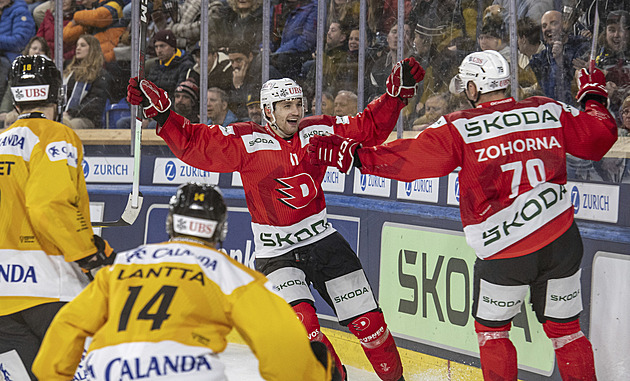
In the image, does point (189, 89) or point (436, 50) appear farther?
point (189, 89)

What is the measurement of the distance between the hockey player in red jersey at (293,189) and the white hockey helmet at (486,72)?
1.37ft

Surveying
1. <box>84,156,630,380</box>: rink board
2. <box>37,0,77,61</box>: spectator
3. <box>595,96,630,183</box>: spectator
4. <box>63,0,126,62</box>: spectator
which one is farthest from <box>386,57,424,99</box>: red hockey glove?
<box>37,0,77,61</box>: spectator

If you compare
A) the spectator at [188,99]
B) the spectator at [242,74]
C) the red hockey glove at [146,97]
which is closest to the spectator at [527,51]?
the red hockey glove at [146,97]

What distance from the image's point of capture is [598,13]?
129 inches

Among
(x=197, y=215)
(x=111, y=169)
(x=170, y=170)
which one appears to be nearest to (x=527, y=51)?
(x=197, y=215)

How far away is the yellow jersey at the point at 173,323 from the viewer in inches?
68.1

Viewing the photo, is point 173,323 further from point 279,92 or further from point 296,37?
point 296,37

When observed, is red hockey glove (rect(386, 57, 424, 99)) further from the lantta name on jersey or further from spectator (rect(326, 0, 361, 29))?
the lantta name on jersey

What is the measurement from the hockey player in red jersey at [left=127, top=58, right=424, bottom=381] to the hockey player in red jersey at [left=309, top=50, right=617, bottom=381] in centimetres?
59

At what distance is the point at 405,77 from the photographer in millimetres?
3391

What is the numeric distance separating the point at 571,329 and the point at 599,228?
21.1 inches

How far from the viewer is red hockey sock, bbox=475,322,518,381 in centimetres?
284

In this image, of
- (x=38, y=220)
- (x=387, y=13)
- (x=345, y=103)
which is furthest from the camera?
(x=345, y=103)

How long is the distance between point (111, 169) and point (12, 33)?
142cm
